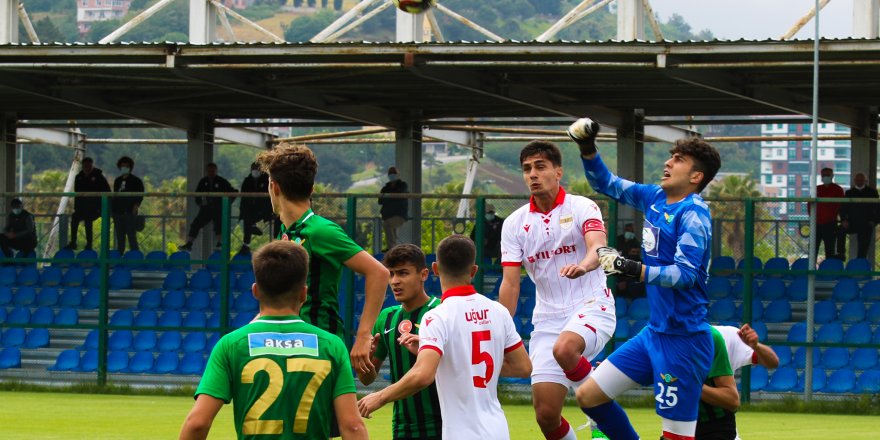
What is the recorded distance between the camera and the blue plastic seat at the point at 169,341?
1978 centimetres

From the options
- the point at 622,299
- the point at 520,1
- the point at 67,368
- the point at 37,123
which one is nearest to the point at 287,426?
the point at 622,299

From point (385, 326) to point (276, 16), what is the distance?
16608 centimetres

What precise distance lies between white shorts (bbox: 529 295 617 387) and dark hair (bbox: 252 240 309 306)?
4.22m

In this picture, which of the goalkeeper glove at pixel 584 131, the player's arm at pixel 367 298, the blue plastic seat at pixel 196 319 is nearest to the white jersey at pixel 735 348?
the goalkeeper glove at pixel 584 131

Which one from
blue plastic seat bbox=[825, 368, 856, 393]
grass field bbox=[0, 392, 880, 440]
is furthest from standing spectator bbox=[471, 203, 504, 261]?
blue plastic seat bbox=[825, 368, 856, 393]

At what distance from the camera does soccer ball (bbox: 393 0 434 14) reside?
65.1 ft

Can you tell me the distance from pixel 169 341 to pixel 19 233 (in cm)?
390

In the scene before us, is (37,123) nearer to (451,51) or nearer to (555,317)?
(451,51)

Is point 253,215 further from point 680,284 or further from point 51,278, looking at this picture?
point 680,284

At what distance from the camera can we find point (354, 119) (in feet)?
92.1

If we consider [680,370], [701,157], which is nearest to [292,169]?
[701,157]

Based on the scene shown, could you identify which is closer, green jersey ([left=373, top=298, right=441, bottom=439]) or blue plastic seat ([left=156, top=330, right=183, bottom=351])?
green jersey ([left=373, top=298, right=441, bottom=439])

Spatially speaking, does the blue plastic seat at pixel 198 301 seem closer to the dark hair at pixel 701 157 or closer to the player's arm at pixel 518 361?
the dark hair at pixel 701 157

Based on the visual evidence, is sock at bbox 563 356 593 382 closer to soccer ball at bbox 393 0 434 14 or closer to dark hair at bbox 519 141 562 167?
dark hair at bbox 519 141 562 167
